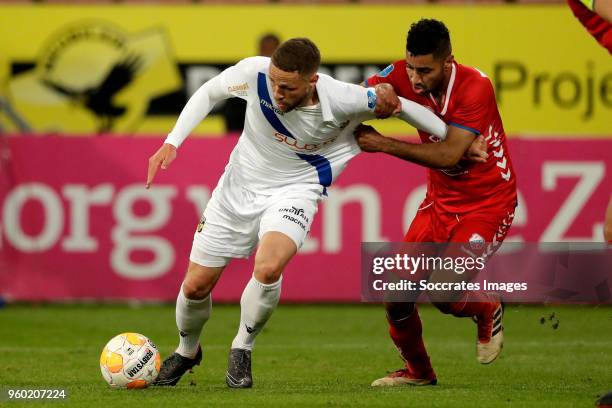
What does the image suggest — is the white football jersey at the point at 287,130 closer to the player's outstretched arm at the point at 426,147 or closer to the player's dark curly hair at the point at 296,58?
the player's outstretched arm at the point at 426,147

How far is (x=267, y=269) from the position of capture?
7453 millimetres

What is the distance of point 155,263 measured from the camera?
13.1 metres

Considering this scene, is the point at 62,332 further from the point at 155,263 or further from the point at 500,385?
the point at 500,385

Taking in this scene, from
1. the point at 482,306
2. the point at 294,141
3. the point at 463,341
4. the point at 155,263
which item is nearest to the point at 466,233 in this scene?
the point at 482,306

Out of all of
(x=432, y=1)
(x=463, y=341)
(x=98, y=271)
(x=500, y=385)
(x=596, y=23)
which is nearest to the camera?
(x=596, y=23)

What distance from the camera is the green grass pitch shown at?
7285 millimetres

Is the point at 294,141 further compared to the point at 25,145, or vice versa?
the point at 25,145

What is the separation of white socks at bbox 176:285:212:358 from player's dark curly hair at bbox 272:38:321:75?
4.98ft

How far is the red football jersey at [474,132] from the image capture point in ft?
25.8

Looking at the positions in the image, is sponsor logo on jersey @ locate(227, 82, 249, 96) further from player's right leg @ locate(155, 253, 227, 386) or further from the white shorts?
player's right leg @ locate(155, 253, 227, 386)

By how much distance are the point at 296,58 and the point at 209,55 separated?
8.72m

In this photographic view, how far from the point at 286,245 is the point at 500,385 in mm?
1661

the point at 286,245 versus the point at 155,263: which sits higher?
the point at 286,245

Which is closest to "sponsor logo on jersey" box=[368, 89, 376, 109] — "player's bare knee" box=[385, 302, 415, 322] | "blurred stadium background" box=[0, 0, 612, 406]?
"player's bare knee" box=[385, 302, 415, 322]
